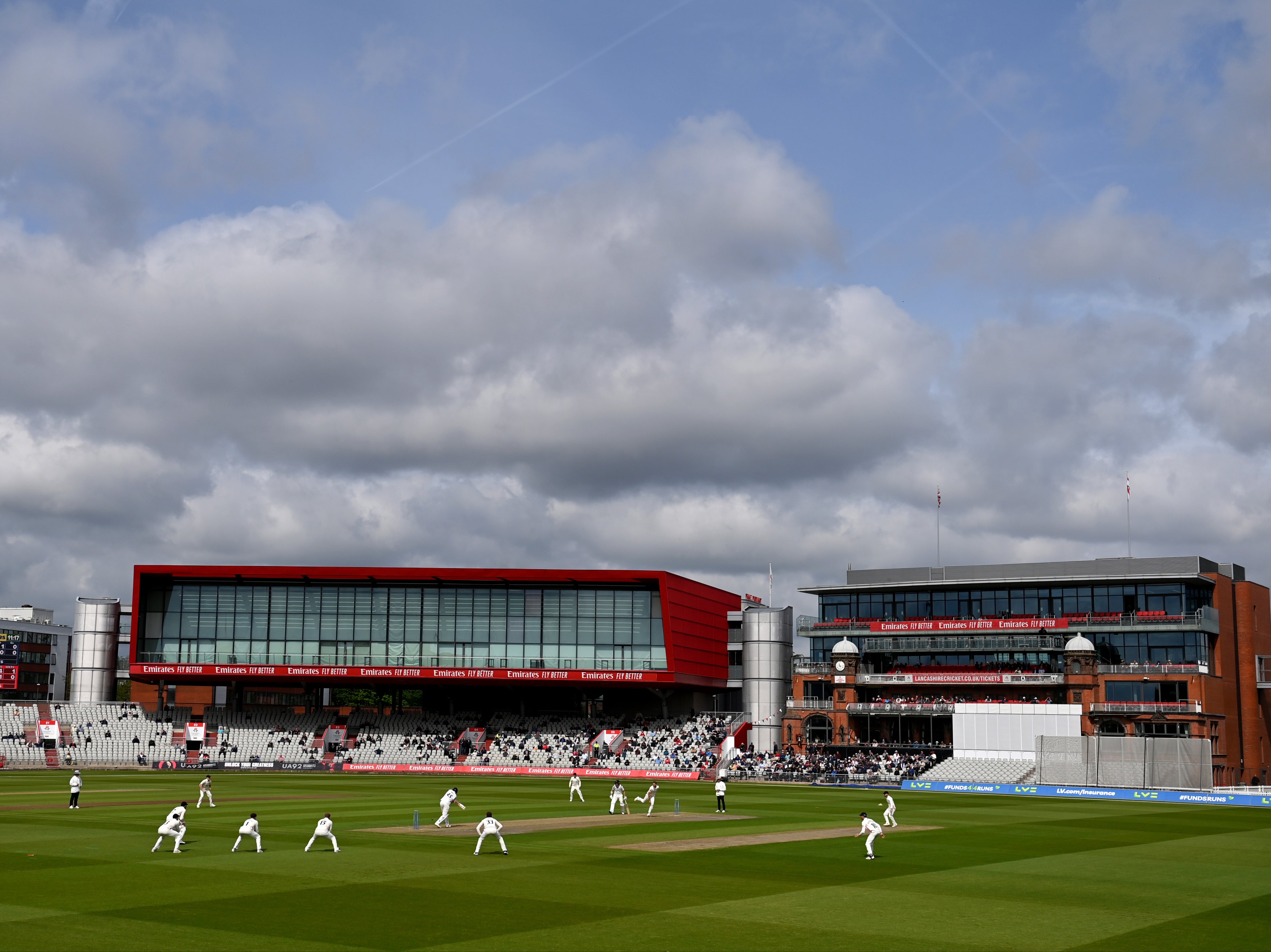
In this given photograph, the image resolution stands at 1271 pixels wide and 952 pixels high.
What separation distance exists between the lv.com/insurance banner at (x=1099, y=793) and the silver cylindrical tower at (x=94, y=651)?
3083 inches

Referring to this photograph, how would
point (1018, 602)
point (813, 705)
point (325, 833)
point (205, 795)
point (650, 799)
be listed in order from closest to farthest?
1. point (325, 833)
2. point (650, 799)
3. point (205, 795)
4. point (1018, 602)
5. point (813, 705)

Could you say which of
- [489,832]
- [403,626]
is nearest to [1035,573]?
[403,626]

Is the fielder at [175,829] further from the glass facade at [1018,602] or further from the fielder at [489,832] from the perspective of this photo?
the glass facade at [1018,602]

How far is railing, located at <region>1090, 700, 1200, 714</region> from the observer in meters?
96.5

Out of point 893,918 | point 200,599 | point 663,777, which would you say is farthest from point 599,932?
point 200,599

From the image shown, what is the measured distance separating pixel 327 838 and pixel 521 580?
2949 inches

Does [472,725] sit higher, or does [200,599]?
[200,599]

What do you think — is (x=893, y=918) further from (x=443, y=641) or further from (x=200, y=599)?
(x=200, y=599)

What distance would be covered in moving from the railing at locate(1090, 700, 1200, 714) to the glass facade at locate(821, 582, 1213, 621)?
8.30 m

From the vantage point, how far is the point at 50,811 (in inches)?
2083

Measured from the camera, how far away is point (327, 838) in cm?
3912

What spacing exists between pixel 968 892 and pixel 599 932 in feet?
37.2

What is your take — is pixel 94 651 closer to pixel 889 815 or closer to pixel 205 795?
pixel 205 795

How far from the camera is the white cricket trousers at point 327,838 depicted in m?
37.0
